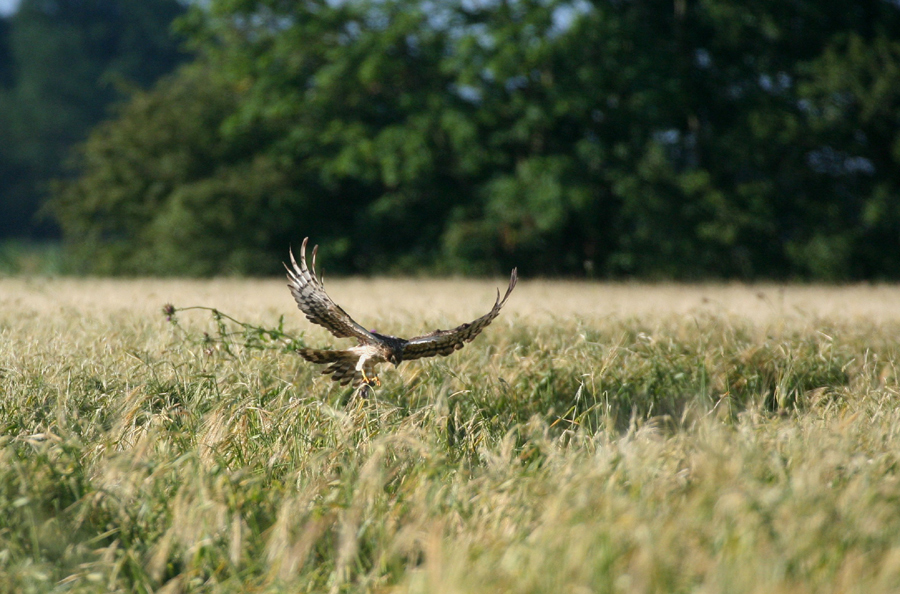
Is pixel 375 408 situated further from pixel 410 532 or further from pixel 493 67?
pixel 493 67

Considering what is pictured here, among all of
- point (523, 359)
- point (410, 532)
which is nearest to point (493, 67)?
point (523, 359)

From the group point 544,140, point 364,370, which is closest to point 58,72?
point 544,140

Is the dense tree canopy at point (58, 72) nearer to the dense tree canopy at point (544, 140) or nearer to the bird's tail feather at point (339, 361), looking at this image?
the dense tree canopy at point (544, 140)

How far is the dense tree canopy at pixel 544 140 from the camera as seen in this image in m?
14.6

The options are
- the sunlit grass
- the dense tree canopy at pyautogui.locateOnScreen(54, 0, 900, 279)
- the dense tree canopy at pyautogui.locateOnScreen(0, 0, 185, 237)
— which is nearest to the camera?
the sunlit grass

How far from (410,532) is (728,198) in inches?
544

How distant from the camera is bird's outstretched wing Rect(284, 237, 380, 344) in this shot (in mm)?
3471

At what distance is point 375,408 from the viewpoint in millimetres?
4094

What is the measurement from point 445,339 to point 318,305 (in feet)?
1.97

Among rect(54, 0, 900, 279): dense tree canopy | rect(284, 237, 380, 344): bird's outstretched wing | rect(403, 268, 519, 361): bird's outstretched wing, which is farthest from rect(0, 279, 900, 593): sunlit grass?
rect(54, 0, 900, 279): dense tree canopy

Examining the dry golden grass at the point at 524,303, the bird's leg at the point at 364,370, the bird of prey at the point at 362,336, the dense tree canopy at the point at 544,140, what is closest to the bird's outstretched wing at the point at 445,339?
the bird of prey at the point at 362,336

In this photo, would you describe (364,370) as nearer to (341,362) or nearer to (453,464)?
(341,362)

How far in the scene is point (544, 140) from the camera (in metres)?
16.0

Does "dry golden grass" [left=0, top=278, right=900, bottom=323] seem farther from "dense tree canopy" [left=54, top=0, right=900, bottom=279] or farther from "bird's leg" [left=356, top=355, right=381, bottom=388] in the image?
"dense tree canopy" [left=54, top=0, right=900, bottom=279]
